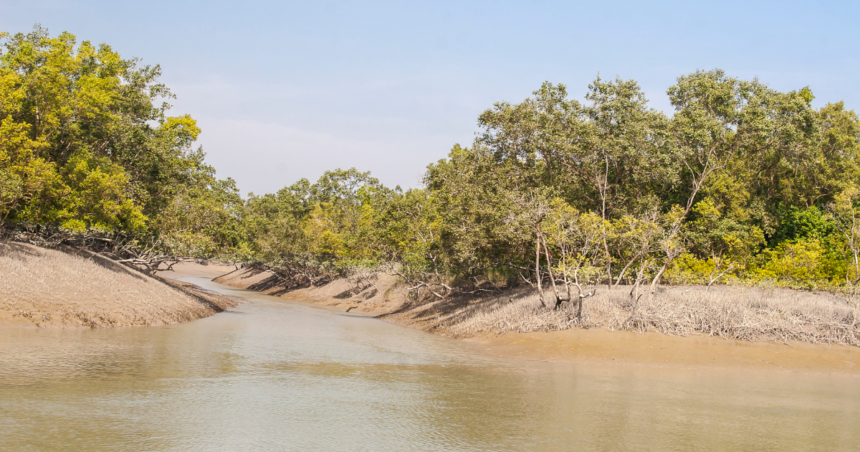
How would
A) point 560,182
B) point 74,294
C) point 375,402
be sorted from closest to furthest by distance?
point 375,402
point 74,294
point 560,182

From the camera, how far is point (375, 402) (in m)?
14.2

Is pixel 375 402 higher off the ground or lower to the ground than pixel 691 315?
lower

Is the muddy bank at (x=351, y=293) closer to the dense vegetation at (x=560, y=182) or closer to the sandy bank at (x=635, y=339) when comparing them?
the dense vegetation at (x=560, y=182)

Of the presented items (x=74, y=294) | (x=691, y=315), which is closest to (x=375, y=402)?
(x=691, y=315)

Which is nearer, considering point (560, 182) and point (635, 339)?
point (635, 339)

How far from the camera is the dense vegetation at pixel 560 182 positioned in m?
29.1

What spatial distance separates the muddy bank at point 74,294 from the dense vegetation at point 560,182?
2.46 meters

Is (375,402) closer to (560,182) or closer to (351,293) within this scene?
(560,182)

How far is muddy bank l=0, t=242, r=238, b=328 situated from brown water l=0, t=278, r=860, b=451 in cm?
185

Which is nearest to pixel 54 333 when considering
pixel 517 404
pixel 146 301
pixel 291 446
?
pixel 146 301

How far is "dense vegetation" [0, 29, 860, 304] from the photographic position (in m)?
29.1

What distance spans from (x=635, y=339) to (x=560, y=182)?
41.5ft

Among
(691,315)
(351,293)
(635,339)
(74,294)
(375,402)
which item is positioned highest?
(691,315)

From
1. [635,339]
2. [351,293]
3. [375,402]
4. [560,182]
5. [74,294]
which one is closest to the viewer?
[375,402]
